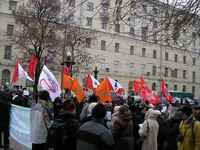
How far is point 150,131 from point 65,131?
8.03ft

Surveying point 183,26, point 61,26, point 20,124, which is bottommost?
point 20,124

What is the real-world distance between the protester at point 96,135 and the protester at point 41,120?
2735 mm

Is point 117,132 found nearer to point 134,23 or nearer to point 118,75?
point 134,23

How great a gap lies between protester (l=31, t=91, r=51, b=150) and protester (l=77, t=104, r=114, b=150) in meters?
2.73

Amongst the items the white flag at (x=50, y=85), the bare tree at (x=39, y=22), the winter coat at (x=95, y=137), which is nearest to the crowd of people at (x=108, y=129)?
the winter coat at (x=95, y=137)

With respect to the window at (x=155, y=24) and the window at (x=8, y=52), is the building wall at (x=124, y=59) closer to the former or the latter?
the window at (x=8, y=52)

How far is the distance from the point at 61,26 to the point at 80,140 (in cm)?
3591

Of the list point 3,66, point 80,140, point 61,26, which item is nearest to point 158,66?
point 3,66

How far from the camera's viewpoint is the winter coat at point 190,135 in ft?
26.0

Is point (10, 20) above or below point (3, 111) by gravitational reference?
above

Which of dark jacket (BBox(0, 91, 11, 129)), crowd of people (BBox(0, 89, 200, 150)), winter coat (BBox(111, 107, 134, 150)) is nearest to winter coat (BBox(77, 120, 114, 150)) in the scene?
crowd of people (BBox(0, 89, 200, 150))

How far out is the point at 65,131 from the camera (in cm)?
807

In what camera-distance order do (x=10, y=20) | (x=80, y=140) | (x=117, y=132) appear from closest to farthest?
(x=80, y=140) < (x=117, y=132) < (x=10, y=20)

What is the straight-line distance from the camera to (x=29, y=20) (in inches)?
1630
